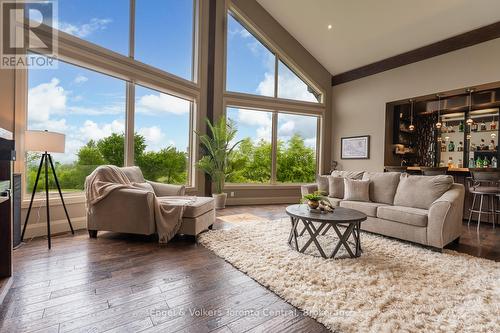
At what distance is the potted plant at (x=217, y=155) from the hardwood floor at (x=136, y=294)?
261 centimetres

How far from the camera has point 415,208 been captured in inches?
140

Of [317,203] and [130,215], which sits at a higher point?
[317,203]

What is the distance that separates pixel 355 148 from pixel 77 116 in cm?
607

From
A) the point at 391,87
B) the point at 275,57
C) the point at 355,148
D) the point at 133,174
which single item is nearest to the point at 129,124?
the point at 133,174

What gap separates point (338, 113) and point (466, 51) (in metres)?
2.94

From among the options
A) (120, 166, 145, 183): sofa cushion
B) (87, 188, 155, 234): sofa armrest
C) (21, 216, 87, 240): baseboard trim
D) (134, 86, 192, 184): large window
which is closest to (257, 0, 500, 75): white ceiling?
(134, 86, 192, 184): large window

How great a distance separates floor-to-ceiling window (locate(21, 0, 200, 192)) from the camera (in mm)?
3594

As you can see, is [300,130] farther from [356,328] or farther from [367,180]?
[356,328]

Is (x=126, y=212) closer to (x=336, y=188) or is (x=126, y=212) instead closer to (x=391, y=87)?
(x=336, y=188)

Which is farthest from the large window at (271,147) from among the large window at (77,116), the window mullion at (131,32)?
the large window at (77,116)

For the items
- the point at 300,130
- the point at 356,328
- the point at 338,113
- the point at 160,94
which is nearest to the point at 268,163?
the point at 300,130

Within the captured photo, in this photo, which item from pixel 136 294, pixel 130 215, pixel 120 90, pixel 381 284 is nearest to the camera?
pixel 136 294

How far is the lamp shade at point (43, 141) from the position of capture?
9.73 ft

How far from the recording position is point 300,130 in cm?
705
